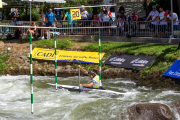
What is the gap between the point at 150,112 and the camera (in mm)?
7699

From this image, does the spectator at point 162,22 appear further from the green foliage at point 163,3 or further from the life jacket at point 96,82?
the life jacket at point 96,82

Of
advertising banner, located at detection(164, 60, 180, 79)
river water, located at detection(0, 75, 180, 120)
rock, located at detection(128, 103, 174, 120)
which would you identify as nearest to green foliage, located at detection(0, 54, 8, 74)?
river water, located at detection(0, 75, 180, 120)

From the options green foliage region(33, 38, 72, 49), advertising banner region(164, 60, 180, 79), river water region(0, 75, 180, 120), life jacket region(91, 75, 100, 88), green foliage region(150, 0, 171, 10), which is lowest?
river water region(0, 75, 180, 120)

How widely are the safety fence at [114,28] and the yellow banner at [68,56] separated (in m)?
2.29

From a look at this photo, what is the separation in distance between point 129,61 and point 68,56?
3.60 m

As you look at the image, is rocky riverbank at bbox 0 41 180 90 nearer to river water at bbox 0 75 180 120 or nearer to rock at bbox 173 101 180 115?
river water at bbox 0 75 180 120

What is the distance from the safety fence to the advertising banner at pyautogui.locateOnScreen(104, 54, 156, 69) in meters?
2.46

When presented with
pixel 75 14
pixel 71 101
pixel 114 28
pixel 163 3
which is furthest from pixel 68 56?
pixel 163 3

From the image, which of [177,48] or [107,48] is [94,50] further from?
[177,48]

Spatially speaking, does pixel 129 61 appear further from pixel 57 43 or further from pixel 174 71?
pixel 57 43

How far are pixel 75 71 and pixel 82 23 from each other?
14.2 ft

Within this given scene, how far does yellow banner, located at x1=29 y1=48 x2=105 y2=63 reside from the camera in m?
14.9

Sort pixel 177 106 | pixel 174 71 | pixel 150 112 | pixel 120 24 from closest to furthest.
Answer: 1. pixel 150 112
2. pixel 177 106
3. pixel 174 71
4. pixel 120 24

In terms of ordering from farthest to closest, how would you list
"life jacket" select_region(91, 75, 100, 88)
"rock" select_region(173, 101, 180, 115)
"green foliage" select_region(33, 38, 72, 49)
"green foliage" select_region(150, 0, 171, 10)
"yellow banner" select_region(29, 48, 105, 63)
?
"green foliage" select_region(150, 0, 171, 10)
"green foliage" select_region(33, 38, 72, 49)
"yellow banner" select_region(29, 48, 105, 63)
"life jacket" select_region(91, 75, 100, 88)
"rock" select_region(173, 101, 180, 115)
